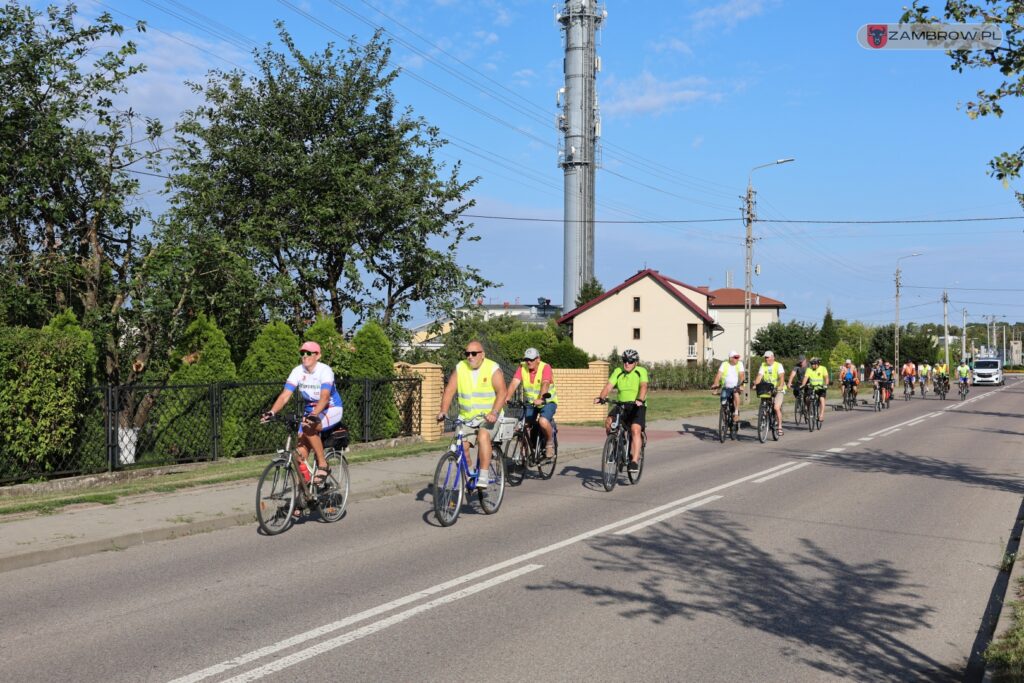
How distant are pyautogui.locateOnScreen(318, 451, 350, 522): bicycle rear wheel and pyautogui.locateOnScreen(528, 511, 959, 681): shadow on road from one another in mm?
2747

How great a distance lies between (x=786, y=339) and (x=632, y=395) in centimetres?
8555

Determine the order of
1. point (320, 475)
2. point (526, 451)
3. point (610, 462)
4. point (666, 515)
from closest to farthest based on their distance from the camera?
point (320, 475), point (666, 515), point (610, 462), point (526, 451)

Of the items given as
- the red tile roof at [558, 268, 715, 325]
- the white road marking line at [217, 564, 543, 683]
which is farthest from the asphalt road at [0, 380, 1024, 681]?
the red tile roof at [558, 268, 715, 325]

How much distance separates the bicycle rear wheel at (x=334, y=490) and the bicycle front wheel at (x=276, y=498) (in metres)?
0.48

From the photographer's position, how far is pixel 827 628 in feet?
19.2

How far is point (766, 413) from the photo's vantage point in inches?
801

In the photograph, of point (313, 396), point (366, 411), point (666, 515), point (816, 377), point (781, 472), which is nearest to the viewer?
point (313, 396)

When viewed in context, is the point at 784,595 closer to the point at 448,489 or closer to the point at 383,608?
the point at 383,608

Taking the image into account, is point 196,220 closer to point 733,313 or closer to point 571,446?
point 571,446

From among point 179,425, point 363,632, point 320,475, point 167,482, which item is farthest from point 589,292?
point 363,632

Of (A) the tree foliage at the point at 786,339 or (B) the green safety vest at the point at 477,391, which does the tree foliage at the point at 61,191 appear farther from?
(A) the tree foliage at the point at 786,339

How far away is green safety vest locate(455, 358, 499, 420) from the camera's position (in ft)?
31.4

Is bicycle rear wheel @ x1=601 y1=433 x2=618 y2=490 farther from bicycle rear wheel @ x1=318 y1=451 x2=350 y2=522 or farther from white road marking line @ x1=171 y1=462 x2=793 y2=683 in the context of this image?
bicycle rear wheel @ x1=318 y1=451 x2=350 y2=522

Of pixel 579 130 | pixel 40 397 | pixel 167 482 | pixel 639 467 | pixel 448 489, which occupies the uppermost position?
pixel 579 130
